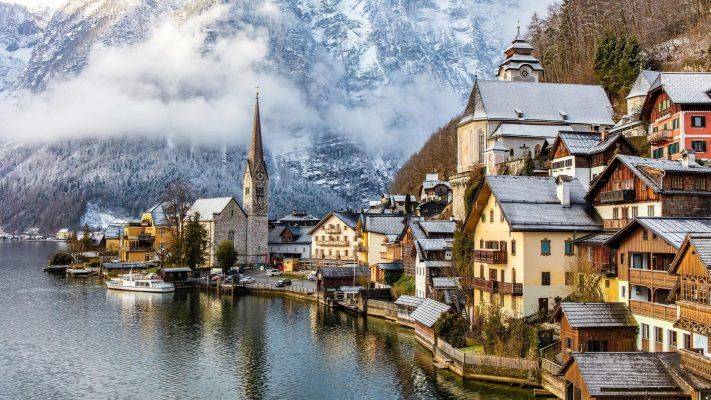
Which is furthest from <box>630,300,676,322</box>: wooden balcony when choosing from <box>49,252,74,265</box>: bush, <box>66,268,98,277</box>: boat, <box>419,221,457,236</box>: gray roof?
<box>49,252,74,265</box>: bush

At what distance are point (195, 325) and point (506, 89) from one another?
46.6 metres

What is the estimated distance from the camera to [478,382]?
41.2m

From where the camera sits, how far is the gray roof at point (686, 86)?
55656 mm

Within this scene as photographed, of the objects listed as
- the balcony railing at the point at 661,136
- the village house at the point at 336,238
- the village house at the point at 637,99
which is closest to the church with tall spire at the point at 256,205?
the village house at the point at 336,238

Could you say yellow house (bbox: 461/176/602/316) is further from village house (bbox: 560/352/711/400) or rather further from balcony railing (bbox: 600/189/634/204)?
village house (bbox: 560/352/711/400)

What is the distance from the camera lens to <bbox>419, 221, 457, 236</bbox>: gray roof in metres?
70.6

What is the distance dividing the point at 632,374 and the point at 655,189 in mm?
13762

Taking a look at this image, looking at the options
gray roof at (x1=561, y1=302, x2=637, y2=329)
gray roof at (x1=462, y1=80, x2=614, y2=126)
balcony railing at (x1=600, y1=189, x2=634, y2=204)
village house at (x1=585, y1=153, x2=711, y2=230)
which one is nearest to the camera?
gray roof at (x1=561, y1=302, x2=637, y2=329)

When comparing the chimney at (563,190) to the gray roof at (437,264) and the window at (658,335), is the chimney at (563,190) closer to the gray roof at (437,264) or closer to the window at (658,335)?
the window at (658,335)

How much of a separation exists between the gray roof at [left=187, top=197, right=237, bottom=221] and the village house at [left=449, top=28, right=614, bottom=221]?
53.4 metres

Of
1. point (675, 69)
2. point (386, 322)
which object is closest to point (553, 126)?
point (675, 69)

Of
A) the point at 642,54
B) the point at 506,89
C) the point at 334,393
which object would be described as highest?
the point at 642,54

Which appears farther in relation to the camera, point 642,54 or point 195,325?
point 642,54

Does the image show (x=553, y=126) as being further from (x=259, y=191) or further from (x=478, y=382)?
(x=259, y=191)
